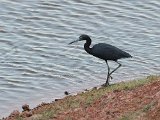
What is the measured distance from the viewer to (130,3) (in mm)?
24188

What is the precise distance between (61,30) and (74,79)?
366 centimetres

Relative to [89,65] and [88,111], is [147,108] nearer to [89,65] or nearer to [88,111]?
[88,111]

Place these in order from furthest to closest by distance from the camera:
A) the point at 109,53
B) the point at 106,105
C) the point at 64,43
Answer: the point at 64,43
the point at 109,53
the point at 106,105

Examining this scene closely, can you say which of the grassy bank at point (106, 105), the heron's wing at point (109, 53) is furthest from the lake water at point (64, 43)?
the grassy bank at point (106, 105)

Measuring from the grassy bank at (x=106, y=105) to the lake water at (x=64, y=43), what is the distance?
269 centimetres

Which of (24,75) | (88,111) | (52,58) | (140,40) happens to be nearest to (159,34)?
(140,40)

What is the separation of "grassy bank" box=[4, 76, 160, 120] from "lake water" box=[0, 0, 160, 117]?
8.81 feet

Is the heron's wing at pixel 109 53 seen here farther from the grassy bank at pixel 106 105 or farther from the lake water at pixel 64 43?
the lake water at pixel 64 43

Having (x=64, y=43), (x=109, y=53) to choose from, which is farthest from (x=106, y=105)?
(x=64, y=43)

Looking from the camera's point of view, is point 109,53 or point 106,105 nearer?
point 106,105

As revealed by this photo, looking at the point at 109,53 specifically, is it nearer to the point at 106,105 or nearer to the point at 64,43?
the point at 106,105

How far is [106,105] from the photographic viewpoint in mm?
12656

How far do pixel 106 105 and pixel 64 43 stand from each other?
8.08 m

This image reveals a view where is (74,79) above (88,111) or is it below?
below
